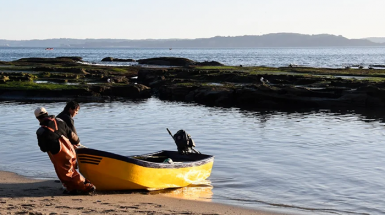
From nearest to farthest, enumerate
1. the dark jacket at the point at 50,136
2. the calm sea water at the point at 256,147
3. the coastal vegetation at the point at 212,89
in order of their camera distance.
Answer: the dark jacket at the point at 50,136 < the calm sea water at the point at 256,147 < the coastal vegetation at the point at 212,89

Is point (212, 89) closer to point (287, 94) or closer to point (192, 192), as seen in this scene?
point (287, 94)

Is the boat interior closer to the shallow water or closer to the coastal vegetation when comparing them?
Answer: the shallow water

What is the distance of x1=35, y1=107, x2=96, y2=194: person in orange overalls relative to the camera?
41.2 ft

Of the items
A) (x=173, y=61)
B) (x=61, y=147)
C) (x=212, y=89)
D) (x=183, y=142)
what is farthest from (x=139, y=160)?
(x=173, y=61)

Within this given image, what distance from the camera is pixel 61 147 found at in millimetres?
12773

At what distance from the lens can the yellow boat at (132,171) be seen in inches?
536

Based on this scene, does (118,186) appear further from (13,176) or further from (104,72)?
(104,72)

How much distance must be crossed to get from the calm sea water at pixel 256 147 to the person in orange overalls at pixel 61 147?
2.91m

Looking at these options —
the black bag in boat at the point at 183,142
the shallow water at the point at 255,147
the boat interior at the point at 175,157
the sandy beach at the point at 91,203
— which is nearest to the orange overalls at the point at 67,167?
the sandy beach at the point at 91,203

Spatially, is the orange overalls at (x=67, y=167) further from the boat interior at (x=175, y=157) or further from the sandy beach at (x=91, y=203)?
the boat interior at (x=175, y=157)

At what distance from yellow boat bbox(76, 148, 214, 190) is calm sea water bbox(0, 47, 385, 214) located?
1.47 ft

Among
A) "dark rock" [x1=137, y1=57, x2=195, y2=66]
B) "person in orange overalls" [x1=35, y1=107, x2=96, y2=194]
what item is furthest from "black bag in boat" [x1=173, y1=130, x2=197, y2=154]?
"dark rock" [x1=137, y1=57, x2=195, y2=66]

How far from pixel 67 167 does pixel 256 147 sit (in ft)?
40.2

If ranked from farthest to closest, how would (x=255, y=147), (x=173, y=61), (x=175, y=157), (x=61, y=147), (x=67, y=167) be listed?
(x=173, y=61) < (x=255, y=147) < (x=175, y=157) < (x=67, y=167) < (x=61, y=147)
